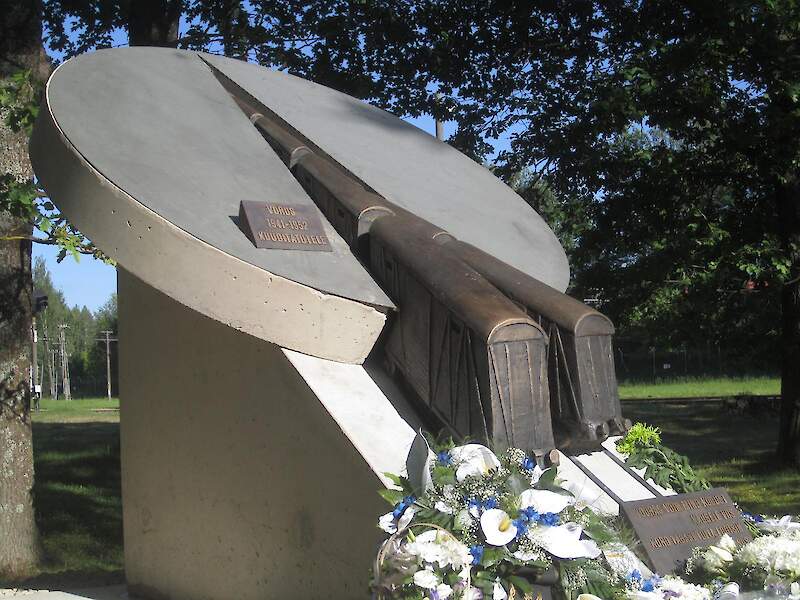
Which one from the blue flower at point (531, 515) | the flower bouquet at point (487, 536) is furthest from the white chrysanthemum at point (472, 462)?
the blue flower at point (531, 515)

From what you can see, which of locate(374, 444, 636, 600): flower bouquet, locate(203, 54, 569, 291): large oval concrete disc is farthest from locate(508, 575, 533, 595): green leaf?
locate(203, 54, 569, 291): large oval concrete disc

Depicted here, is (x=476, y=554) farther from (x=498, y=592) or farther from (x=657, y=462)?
(x=657, y=462)

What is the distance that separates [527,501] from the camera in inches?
108

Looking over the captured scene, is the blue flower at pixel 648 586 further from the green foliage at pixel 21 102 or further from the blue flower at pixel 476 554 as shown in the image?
the green foliage at pixel 21 102

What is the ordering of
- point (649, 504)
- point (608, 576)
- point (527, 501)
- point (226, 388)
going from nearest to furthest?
point (527, 501) → point (608, 576) → point (649, 504) → point (226, 388)

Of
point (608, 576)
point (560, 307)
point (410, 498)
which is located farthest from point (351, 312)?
point (608, 576)

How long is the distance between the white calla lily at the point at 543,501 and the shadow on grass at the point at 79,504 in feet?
15.2

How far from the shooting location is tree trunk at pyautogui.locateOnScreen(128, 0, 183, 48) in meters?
9.81

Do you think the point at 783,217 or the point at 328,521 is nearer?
the point at 328,521

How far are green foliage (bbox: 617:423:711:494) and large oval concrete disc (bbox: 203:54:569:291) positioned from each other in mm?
1277

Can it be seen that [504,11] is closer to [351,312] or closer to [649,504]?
[351,312]

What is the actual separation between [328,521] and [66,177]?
1.97 m

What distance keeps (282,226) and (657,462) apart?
1.99m

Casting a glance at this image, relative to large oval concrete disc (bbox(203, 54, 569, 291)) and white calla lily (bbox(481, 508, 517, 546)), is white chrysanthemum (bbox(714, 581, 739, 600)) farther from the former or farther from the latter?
large oval concrete disc (bbox(203, 54, 569, 291))
